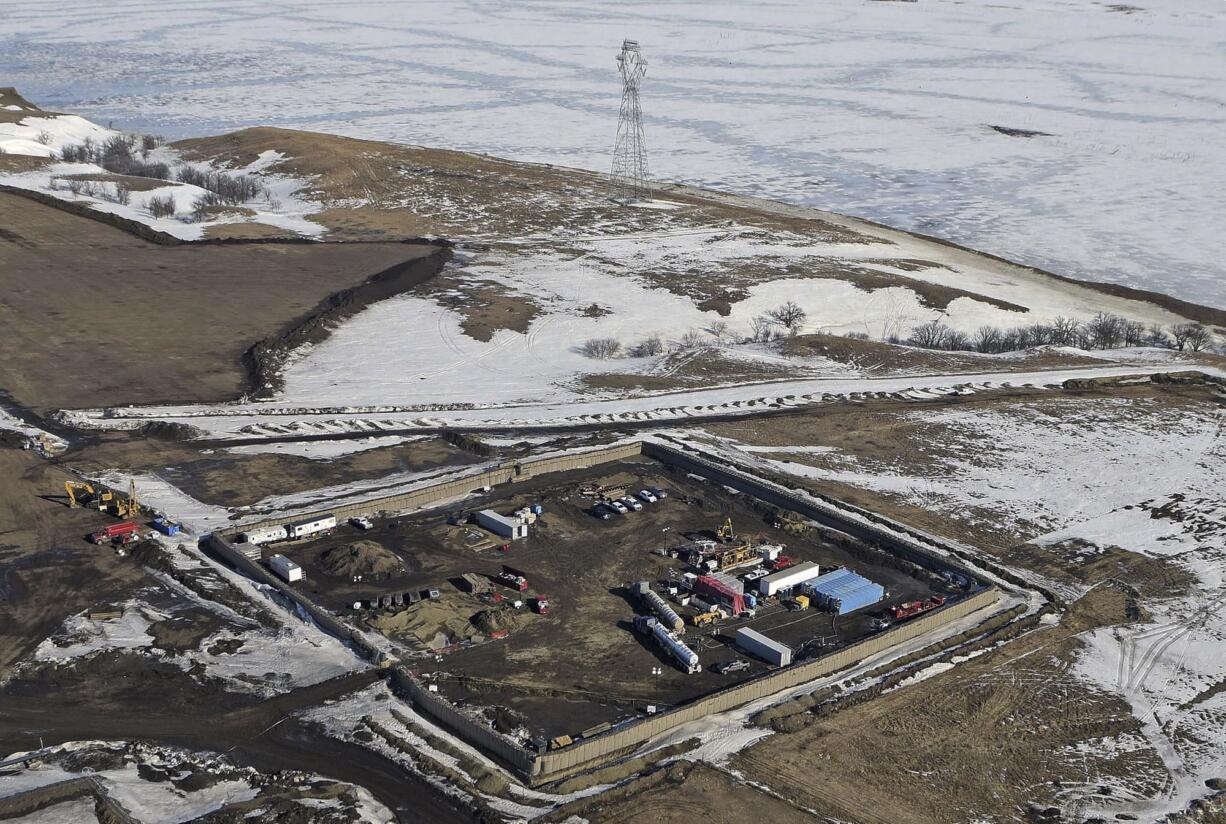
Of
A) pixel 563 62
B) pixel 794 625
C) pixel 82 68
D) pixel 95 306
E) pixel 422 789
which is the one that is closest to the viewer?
pixel 422 789

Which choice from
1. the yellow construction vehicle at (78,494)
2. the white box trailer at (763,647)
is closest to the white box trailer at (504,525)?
the white box trailer at (763,647)

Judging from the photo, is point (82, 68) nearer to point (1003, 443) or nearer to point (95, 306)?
point (95, 306)

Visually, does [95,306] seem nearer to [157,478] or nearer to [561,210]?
[157,478]

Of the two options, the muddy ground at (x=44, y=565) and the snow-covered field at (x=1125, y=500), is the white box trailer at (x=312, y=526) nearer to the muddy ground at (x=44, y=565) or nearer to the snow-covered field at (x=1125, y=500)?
the muddy ground at (x=44, y=565)

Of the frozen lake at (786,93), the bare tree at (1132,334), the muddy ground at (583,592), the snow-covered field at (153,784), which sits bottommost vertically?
the snow-covered field at (153,784)

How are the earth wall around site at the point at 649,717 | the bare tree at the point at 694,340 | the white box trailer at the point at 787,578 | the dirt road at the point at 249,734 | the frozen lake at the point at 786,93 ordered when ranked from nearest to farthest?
the dirt road at the point at 249,734
the earth wall around site at the point at 649,717
the white box trailer at the point at 787,578
the bare tree at the point at 694,340
the frozen lake at the point at 786,93

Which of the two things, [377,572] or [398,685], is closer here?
[398,685]

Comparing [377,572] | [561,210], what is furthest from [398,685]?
[561,210]

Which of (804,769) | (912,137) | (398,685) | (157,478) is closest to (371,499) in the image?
(157,478)

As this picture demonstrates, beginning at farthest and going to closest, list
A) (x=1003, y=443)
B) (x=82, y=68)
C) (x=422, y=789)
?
(x=82, y=68), (x=1003, y=443), (x=422, y=789)
